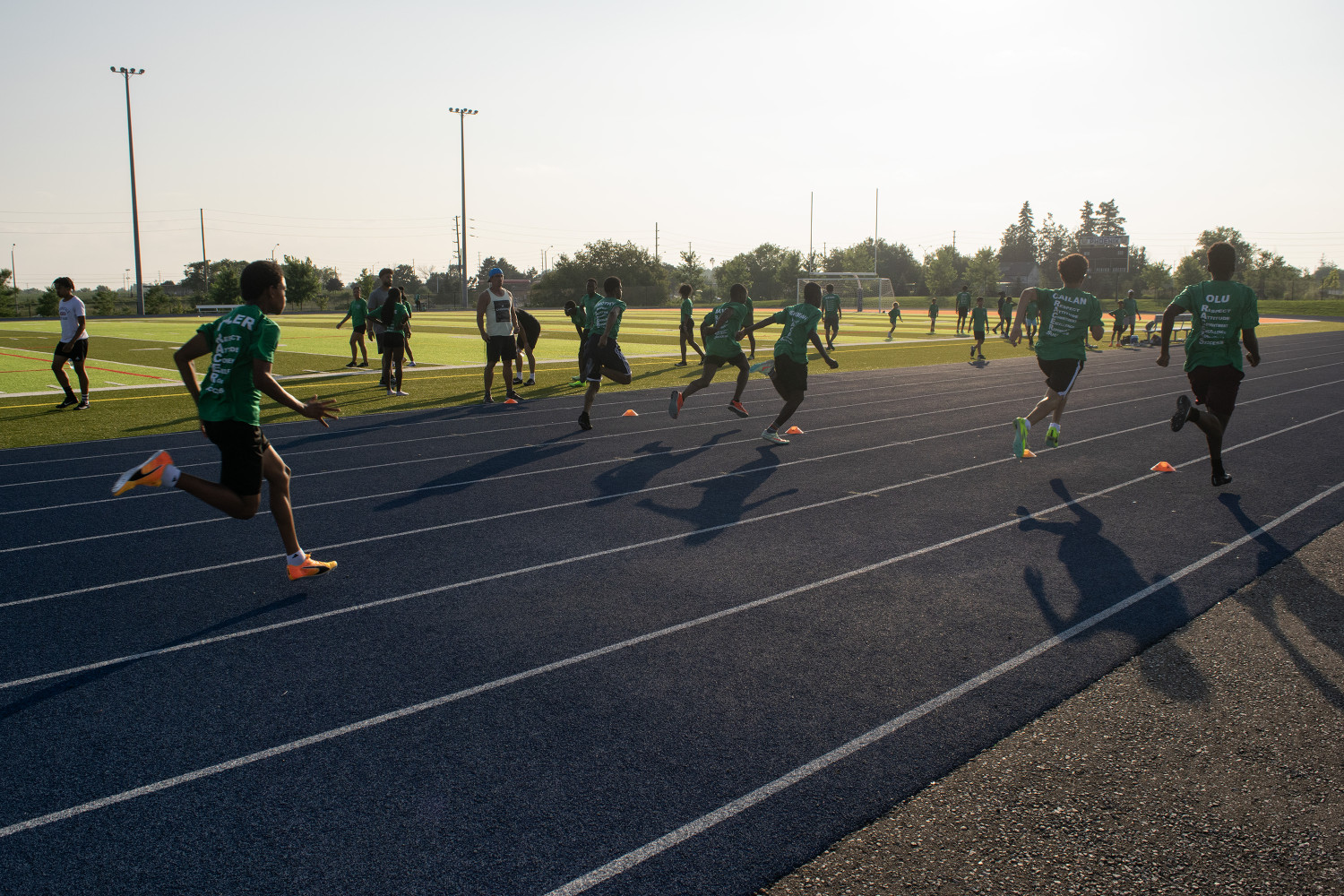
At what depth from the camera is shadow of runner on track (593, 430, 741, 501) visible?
8.23 meters

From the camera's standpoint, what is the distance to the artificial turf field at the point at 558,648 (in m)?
2.93

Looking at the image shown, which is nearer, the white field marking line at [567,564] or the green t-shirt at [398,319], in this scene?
the white field marking line at [567,564]

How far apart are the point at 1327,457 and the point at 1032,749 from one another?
8490 mm

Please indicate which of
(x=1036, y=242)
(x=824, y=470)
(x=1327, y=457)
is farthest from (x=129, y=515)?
(x=1036, y=242)

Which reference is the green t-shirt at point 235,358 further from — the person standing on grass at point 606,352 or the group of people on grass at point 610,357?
the person standing on grass at point 606,352

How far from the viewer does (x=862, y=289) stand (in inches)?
3241

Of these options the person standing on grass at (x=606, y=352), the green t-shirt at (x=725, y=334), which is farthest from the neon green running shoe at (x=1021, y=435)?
the person standing on grass at (x=606, y=352)

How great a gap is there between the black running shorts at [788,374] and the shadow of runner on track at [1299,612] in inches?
195

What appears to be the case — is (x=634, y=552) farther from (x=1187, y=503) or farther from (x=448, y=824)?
(x=1187, y=503)

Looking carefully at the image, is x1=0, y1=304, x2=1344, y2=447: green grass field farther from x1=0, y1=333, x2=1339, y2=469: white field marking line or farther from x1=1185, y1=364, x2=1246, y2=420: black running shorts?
x1=1185, y1=364, x2=1246, y2=420: black running shorts

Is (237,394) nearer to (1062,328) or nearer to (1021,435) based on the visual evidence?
(1021,435)

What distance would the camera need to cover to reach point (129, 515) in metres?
7.21

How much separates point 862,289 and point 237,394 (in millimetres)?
81387

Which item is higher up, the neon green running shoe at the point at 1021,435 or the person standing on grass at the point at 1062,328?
the person standing on grass at the point at 1062,328
